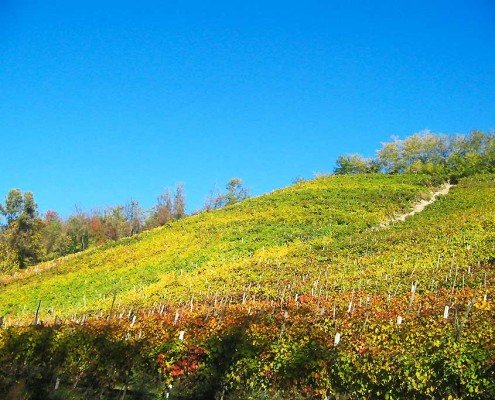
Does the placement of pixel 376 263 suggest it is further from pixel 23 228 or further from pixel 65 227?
pixel 65 227

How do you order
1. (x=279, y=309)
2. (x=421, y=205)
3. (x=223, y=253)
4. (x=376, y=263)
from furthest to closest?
(x=421, y=205), (x=223, y=253), (x=376, y=263), (x=279, y=309)

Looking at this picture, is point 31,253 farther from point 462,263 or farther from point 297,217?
point 462,263

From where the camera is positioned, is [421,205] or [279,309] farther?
[421,205]

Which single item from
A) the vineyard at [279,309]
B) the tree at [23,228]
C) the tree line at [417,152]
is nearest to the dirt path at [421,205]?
the vineyard at [279,309]

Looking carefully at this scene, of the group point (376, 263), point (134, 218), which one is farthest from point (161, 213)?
point (376, 263)

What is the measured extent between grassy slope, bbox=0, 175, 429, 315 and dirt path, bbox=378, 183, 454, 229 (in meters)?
1.05

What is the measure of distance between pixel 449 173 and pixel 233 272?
56.5 meters

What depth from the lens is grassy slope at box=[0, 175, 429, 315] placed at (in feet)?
130

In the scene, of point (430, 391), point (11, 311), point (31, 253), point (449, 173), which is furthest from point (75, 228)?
point (430, 391)

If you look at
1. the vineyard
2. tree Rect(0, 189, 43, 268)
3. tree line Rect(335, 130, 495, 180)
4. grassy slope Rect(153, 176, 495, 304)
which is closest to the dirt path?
the vineyard

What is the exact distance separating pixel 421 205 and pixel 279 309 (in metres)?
48.0

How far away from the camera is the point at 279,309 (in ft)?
70.8

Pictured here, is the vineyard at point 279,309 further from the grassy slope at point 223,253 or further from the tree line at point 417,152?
the tree line at point 417,152

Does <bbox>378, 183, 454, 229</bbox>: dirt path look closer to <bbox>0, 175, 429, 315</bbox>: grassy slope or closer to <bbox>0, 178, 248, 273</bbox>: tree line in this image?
<bbox>0, 175, 429, 315</bbox>: grassy slope
